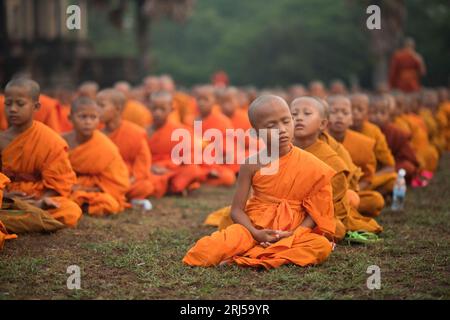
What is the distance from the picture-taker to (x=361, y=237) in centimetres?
633

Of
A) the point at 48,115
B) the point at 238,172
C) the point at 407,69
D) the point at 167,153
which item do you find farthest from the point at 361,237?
the point at 407,69

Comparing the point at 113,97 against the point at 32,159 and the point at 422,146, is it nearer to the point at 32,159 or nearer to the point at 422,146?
the point at 32,159

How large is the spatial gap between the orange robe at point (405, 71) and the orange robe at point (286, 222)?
42.9 feet

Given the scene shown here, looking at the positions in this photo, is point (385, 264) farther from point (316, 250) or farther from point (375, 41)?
point (375, 41)

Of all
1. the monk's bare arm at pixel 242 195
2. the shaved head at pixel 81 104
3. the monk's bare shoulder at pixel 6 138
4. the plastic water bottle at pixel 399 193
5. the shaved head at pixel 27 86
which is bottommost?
the plastic water bottle at pixel 399 193

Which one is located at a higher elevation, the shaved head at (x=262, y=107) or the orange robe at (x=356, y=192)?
the shaved head at (x=262, y=107)

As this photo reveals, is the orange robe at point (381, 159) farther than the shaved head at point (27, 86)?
Yes

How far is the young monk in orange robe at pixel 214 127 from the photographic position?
10.4 metres

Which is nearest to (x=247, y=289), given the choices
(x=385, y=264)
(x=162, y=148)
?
(x=385, y=264)

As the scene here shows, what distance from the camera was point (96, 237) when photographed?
Result: 21.4 feet

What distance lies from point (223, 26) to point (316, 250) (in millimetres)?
32513

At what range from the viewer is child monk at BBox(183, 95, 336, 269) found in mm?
5320

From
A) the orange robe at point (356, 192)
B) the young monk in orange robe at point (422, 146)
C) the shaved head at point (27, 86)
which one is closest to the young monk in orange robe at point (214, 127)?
the young monk in orange robe at point (422, 146)

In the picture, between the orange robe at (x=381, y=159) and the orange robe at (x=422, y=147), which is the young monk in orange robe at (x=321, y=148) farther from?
the orange robe at (x=422, y=147)
